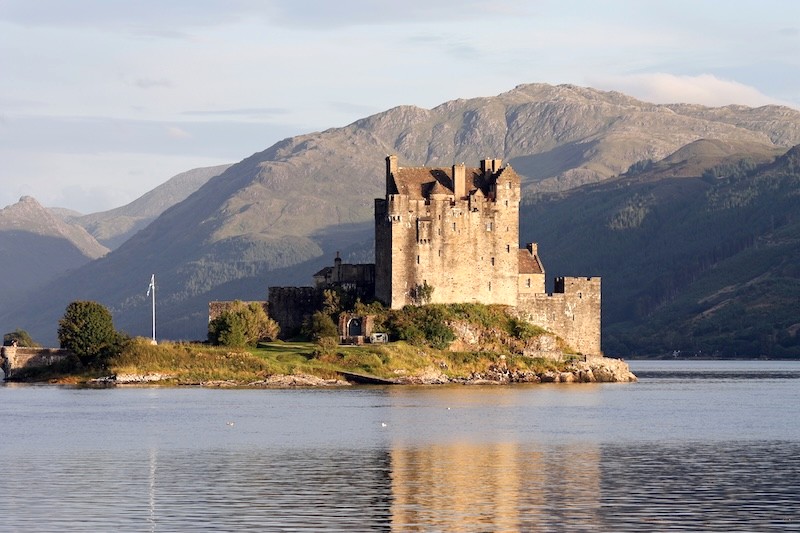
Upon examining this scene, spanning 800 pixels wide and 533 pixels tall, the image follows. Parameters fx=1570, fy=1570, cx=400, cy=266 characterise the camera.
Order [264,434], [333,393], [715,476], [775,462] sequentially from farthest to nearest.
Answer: [333,393]
[264,434]
[775,462]
[715,476]

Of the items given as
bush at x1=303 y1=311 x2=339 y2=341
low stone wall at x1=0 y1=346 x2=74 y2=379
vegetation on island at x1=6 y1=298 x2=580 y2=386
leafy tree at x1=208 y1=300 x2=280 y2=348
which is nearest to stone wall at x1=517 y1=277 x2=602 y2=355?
vegetation on island at x1=6 y1=298 x2=580 y2=386

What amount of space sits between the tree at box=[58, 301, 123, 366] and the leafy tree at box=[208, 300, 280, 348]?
7.97 m

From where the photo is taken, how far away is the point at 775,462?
64.0 metres

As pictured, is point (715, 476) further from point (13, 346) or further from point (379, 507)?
point (13, 346)

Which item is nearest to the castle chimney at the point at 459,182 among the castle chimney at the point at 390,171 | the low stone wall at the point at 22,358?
the castle chimney at the point at 390,171

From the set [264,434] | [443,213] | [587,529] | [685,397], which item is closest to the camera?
[587,529]

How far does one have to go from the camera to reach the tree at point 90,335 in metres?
122

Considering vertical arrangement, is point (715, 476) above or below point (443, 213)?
below

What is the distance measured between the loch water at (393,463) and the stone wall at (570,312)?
20.7 meters

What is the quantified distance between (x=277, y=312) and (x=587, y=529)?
92.1 meters

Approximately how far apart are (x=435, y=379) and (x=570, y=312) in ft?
52.6

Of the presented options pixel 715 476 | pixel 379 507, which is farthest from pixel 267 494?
pixel 715 476

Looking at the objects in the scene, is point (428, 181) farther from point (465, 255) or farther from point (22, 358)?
point (22, 358)

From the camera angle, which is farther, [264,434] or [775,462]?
[264,434]
